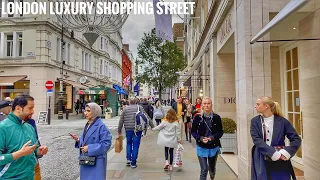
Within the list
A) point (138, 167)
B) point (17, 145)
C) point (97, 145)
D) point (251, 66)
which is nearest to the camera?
point (17, 145)

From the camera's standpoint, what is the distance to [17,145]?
9.05 ft

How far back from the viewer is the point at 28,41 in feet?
79.5

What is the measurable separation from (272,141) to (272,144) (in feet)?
0.13

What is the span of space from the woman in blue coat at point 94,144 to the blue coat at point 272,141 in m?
2.03

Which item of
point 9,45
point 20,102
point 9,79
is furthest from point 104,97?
point 20,102

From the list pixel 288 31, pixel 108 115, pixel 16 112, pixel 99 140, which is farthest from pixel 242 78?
pixel 108 115

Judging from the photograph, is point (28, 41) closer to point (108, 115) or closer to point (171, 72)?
point (108, 115)

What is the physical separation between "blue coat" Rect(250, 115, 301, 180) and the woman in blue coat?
203 centimetres

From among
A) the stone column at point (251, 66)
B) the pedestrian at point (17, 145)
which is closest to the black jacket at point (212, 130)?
the stone column at point (251, 66)

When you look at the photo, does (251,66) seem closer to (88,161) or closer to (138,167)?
(88,161)

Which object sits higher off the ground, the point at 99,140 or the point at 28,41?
the point at 28,41

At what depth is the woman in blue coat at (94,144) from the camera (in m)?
3.69

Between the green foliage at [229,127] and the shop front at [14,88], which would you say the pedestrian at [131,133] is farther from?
the shop front at [14,88]

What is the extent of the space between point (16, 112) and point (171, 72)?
2282 cm
